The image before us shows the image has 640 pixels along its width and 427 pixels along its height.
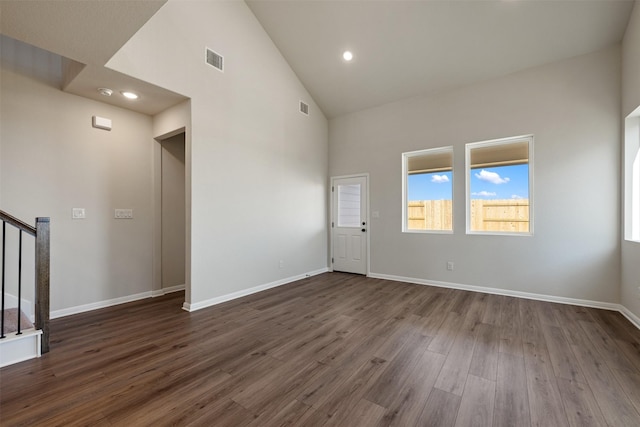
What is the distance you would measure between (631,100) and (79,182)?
258 inches

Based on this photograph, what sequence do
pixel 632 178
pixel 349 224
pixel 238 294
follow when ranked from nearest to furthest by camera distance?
pixel 632 178 → pixel 238 294 → pixel 349 224

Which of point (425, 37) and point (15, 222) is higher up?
point (425, 37)

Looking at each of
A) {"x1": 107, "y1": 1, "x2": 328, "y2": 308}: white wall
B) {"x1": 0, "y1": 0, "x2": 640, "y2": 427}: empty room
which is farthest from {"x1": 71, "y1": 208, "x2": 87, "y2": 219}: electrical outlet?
{"x1": 107, "y1": 1, "x2": 328, "y2": 308}: white wall

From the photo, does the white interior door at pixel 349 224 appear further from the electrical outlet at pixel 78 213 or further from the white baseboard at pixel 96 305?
the electrical outlet at pixel 78 213

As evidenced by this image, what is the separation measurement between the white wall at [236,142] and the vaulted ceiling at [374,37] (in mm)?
310

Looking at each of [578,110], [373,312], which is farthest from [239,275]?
[578,110]

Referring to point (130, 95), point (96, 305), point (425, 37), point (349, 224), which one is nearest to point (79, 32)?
point (130, 95)

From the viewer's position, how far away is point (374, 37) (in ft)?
13.5

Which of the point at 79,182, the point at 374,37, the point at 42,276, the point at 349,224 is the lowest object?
the point at 42,276

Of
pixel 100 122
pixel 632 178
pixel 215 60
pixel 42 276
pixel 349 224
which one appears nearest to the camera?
pixel 42 276

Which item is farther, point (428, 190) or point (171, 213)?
point (428, 190)

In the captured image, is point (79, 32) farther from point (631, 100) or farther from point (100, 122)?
point (631, 100)

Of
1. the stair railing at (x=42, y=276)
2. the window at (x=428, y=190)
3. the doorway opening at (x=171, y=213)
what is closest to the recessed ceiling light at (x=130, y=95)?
the doorway opening at (x=171, y=213)

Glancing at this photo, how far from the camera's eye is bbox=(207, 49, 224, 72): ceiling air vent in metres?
3.70
